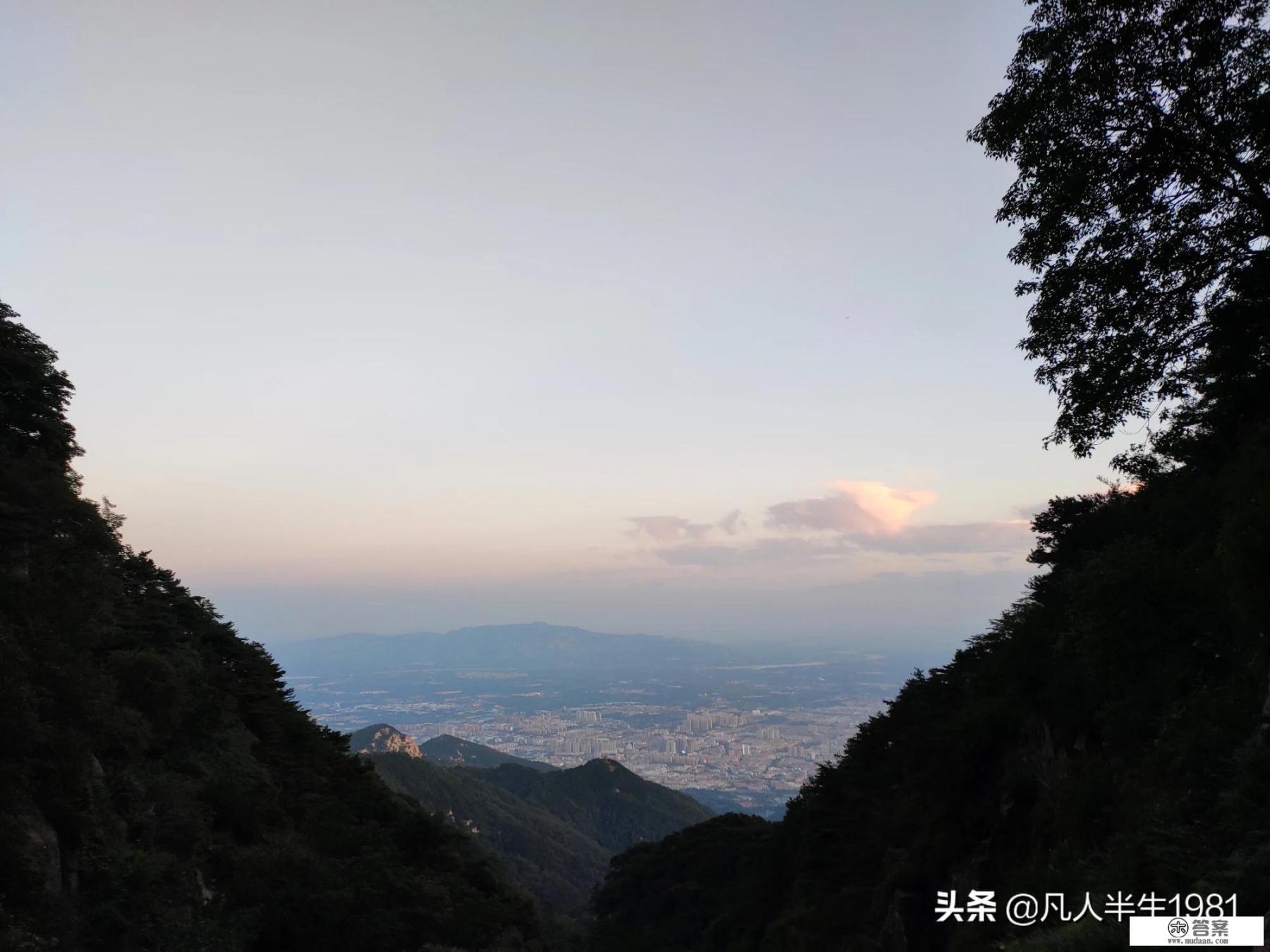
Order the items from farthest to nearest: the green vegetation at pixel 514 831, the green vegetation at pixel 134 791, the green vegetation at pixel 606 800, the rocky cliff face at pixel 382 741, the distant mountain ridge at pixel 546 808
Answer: the green vegetation at pixel 606 800, the rocky cliff face at pixel 382 741, the distant mountain ridge at pixel 546 808, the green vegetation at pixel 514 831, the green vegetation at pixel 134 791

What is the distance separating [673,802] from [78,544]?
128 metres

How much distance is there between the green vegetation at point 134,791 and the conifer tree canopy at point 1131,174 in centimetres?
1615

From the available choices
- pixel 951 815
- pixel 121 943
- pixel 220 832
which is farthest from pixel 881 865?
pixel 121 943

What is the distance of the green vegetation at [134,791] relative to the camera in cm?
1040

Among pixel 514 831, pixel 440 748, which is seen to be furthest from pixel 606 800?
pixel 440 748

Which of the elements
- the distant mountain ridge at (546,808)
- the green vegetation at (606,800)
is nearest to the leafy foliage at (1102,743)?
the distant mountain ridge at (546,808)

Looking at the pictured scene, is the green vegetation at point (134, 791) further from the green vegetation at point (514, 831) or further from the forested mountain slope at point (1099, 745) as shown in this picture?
the green vegetation at point (514, 831)

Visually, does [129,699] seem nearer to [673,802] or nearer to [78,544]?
[78,544]

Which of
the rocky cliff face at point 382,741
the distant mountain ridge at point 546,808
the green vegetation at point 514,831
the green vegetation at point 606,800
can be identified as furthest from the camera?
the green vegetation at point 606,800

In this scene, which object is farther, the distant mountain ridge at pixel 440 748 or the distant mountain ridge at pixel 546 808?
the distant mountain ridge at pixel 440 748

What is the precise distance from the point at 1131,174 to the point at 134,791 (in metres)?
20.1

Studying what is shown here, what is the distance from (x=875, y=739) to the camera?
38375 mm

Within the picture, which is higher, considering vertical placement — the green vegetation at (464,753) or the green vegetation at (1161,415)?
the green vegetation at (1161,415)

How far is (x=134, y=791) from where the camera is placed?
13773 millimetres
